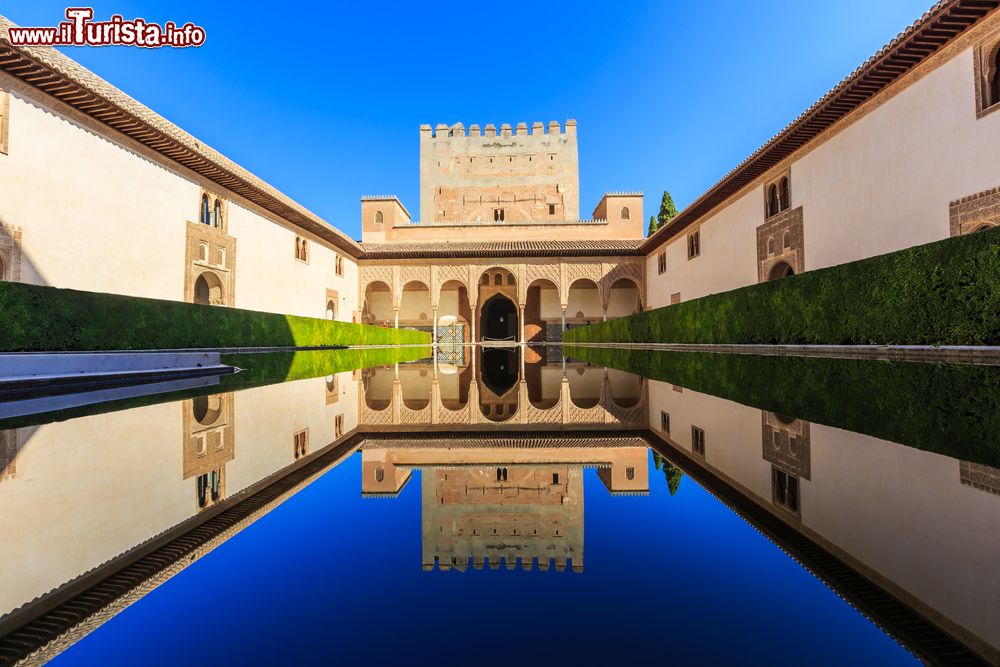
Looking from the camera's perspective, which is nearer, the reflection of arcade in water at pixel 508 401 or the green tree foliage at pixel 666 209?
the reflection of arcade in water at pixel 508 401

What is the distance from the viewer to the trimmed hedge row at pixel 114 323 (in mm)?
5543

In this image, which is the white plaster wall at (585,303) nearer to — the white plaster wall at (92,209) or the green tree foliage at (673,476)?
the white plaster wall at (92,209)

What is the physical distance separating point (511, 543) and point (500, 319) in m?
27.5

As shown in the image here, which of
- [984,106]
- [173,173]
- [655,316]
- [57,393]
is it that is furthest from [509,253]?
[57,393]

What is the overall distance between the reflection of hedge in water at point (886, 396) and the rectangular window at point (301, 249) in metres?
14.2

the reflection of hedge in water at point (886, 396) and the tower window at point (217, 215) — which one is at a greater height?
the tower window at point (217, 215)

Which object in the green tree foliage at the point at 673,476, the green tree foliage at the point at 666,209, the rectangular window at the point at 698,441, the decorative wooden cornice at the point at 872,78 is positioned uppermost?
the green tree foliage at the point at 666,209

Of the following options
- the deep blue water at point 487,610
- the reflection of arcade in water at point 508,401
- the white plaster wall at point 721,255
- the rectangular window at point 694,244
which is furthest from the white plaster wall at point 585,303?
the deep blue water at point 487,610

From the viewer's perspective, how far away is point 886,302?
5992mm

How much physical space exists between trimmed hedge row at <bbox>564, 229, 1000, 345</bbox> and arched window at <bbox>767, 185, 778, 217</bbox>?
155 inches

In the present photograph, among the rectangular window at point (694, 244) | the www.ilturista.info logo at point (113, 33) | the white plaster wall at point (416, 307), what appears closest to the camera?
the www.ilturista.info logo at point (113, 33)

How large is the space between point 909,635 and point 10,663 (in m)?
1.29

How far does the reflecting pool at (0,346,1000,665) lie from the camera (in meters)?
0.84

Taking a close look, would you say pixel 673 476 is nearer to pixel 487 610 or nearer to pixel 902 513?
pixel 902 513
